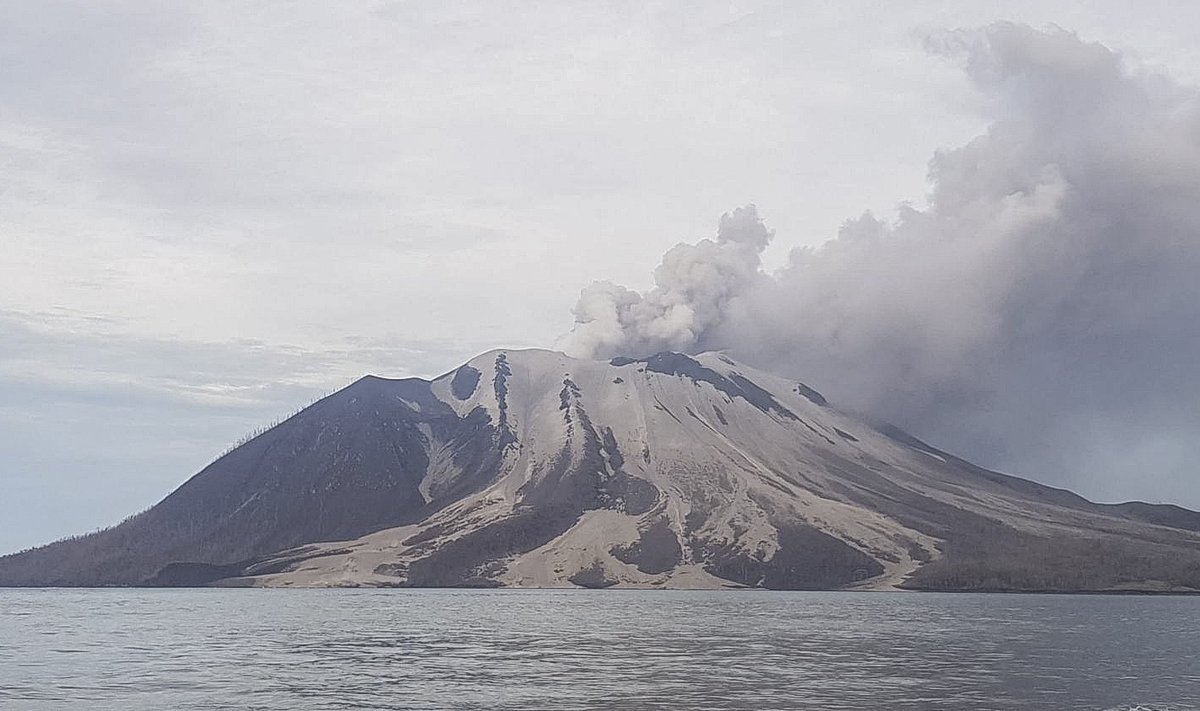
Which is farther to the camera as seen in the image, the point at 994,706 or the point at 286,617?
the point at 286,617

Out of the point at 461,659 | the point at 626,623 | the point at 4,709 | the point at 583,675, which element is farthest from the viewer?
the point at 626,623

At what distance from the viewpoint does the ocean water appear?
80.5 meters

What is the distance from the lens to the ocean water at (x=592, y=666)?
3169 inches

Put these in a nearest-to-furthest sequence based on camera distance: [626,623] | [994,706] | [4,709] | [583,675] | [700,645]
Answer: [4,709] < [994,706] < [583,675] < [700,645] < [626,623]

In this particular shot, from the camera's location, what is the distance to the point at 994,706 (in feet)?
261

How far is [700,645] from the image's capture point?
12975 cm

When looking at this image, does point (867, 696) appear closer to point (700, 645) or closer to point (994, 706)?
point (994, 706)

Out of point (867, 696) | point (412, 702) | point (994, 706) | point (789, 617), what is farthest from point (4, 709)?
point (789, 617)

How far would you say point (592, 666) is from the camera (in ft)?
338

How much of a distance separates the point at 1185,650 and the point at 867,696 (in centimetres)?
6721

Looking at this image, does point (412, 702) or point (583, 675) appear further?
point (583, 675)

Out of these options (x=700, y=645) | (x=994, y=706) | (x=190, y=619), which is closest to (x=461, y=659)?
(x=700, y=645)

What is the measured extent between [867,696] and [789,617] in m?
118

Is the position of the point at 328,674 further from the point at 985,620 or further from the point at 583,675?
the point at 985,620
